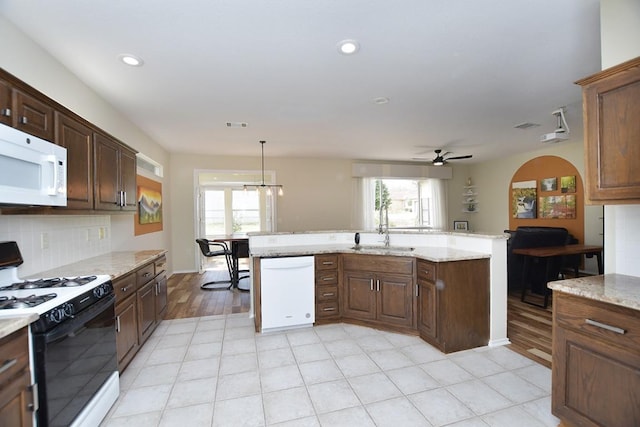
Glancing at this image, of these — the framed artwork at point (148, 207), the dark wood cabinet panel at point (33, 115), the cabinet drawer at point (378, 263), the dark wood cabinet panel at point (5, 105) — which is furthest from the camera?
the framed artwork at point (148, 207)

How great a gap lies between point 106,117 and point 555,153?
7.54m

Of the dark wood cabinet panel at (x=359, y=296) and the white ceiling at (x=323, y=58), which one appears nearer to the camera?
the white ceiling at (x=323, y=58)

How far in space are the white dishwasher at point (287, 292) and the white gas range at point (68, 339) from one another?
1.36 m

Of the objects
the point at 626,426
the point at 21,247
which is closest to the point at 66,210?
the point at 21,247

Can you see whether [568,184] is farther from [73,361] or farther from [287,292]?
[73,361]

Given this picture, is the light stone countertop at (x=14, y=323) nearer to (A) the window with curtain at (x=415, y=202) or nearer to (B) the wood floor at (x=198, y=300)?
(B) the wood floor at (x=198, y=300)

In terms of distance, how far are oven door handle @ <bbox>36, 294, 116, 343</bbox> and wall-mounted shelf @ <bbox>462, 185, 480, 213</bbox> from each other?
26.4 ft

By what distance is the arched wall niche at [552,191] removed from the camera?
18.3 feet

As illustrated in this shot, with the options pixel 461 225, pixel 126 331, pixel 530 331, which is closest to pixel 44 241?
pixel 126 331

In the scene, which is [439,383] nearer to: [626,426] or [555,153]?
[626,426]

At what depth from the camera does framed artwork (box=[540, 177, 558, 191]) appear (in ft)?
19.5

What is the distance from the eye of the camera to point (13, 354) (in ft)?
3.92

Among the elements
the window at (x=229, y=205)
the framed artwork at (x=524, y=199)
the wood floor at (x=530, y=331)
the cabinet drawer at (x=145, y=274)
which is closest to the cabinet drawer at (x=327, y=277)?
the cabinet drawer at (x=145, y=274)

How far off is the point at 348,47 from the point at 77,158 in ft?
7.12
